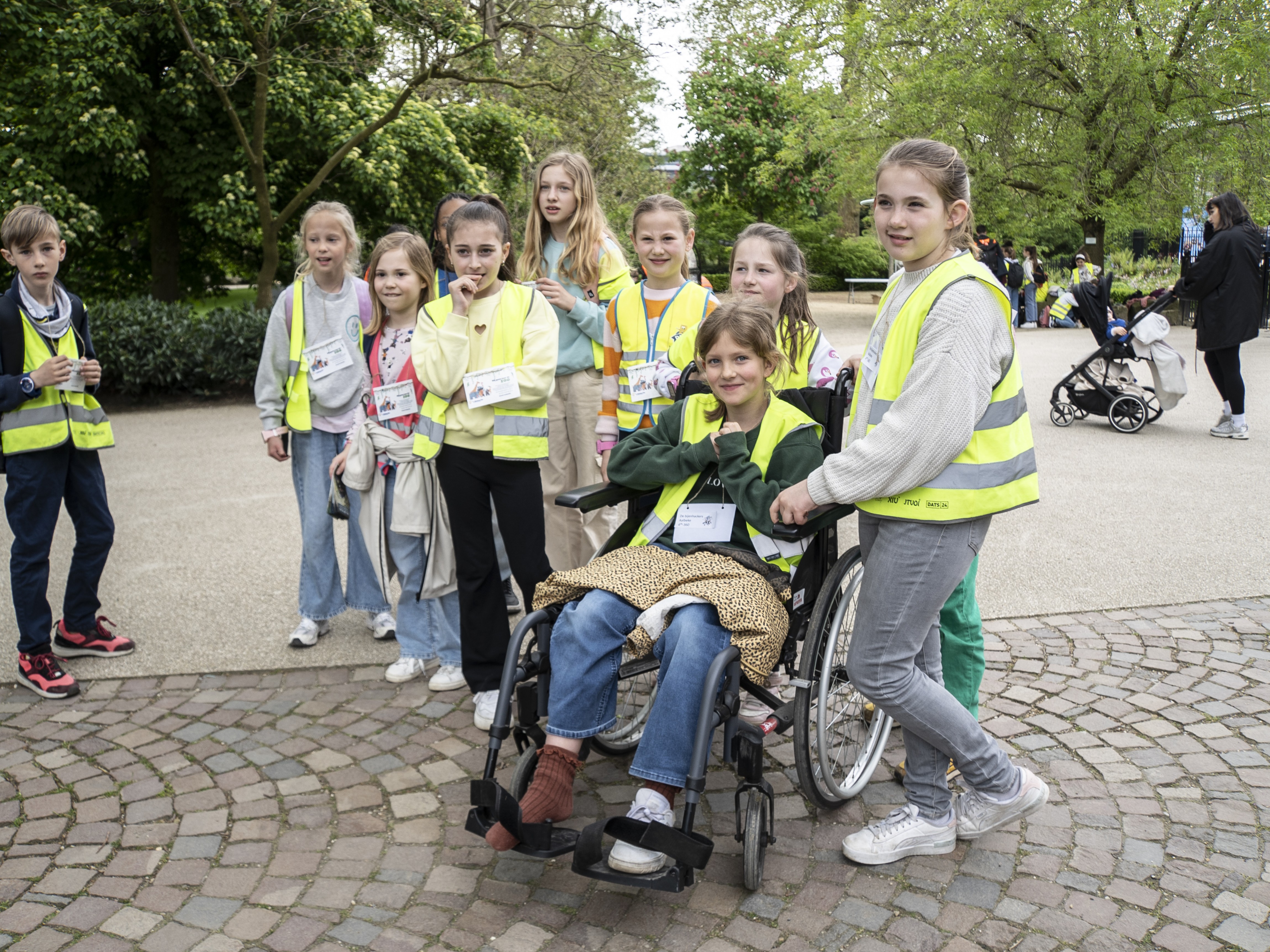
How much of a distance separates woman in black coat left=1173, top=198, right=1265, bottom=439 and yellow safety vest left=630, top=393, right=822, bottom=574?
22.1 feet

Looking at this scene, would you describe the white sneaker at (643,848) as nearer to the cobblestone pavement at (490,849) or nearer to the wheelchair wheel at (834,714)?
the cobblestone pavement at (490,849)

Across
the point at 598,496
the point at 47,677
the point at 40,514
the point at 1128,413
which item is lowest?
the point at 47,677

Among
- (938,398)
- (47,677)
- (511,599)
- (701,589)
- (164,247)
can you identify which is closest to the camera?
(938,398)

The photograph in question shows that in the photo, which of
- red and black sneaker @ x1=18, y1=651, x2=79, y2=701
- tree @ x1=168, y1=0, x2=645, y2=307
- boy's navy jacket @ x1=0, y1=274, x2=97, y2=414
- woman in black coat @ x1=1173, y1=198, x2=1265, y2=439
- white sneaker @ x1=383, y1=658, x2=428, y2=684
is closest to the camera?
boy's navy jacket @ x1=0, y1=274, x2=97, y2=414

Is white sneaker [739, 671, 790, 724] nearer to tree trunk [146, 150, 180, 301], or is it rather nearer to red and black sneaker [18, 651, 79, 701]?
red and black sneaker [18, 651, 79, 701]

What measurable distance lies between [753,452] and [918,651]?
0.82 m

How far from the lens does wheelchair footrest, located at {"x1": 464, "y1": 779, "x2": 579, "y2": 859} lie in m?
2.72

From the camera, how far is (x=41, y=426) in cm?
424

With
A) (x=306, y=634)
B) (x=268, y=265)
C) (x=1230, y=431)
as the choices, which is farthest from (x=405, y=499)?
(x=268, y=265)

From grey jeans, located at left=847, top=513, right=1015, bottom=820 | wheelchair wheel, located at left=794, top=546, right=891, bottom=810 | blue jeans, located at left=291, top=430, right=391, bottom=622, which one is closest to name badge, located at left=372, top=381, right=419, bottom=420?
blue jeans, located at left=291, top=430, right=391, bottom=622

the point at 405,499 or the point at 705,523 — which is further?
the point at 405,499

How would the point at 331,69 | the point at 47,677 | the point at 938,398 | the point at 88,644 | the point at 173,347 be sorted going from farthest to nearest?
the point at 331,69, the point at 173,347, the point at 88,644, the point at 47,677, the point at 938,398

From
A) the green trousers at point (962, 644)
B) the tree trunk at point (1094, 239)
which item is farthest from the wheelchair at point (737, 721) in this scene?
the tree trunk at point (1094, 239)

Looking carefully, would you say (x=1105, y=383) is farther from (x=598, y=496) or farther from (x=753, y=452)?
(x=598, y=496)
